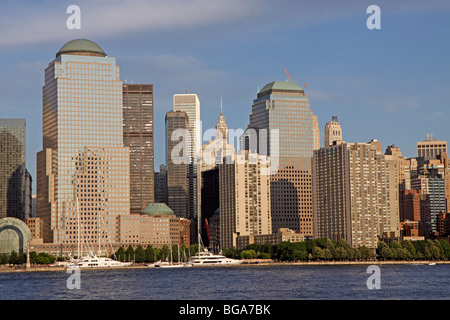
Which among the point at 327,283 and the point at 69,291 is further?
the point at 327,283

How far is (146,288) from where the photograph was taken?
129m
